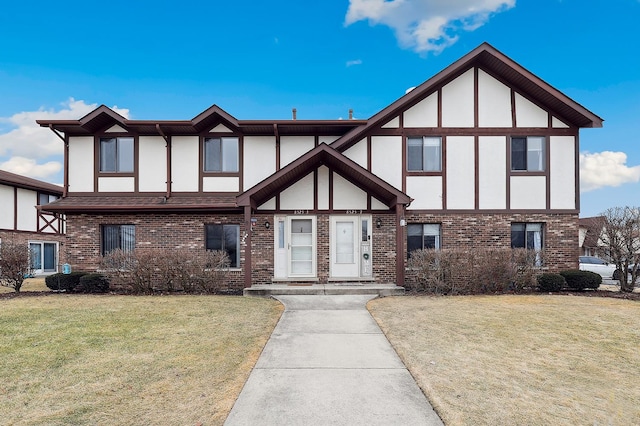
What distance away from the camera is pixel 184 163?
13516 mm

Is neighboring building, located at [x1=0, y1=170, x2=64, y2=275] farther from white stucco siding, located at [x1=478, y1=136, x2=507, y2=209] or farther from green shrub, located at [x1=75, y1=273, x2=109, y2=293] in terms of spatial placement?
white stucco siding, located at [x1=478, y1=136, x2=507, y2=209]

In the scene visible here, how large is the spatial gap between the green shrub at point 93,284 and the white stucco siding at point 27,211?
13.0 meters

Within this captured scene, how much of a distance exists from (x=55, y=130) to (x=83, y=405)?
42.0 ft

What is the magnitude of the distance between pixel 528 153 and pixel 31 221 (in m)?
27.2

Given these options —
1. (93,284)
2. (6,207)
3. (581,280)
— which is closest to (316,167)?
(93,284)

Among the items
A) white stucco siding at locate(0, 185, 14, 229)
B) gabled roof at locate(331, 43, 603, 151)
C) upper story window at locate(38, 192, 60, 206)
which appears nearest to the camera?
gabled roof at locate(331, 43, 603, 151)

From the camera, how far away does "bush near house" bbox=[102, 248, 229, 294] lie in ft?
37.4

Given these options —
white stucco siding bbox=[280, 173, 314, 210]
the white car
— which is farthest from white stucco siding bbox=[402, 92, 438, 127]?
the white car

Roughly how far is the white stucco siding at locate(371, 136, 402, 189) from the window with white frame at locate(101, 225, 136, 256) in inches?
363

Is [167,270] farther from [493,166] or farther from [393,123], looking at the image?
[493,166]

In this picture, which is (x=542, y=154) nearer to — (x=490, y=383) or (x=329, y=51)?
(x=490, y=383)

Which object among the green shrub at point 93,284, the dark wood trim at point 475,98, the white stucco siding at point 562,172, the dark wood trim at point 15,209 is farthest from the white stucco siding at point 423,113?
the dark wood trim at point 15,209

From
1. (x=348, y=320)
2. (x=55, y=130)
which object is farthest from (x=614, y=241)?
(x=55, y=130)

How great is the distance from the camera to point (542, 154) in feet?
43.7
